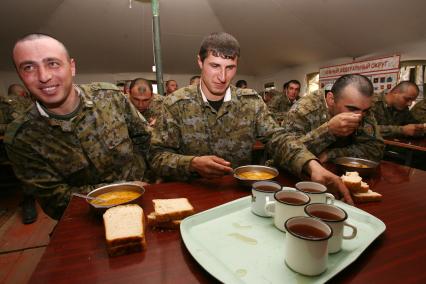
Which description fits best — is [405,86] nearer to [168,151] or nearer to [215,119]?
[215,119]

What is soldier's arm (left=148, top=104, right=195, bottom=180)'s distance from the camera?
147cm

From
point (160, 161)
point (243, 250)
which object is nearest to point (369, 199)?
point (243, 250)

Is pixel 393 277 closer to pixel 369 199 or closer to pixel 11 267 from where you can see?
pixel 369 199

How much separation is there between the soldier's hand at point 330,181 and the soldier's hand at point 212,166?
47 cm

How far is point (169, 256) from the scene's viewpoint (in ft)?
2.60

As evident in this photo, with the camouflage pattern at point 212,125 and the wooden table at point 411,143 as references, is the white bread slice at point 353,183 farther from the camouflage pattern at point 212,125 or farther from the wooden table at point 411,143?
the wooden table at point 411,143

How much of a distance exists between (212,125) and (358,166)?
1.07 meters

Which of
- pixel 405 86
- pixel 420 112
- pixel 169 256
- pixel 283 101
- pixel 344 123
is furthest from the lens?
pixel 283 101

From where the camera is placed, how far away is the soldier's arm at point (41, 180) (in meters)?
1.48

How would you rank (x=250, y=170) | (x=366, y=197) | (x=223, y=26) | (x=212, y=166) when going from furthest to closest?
1. (x=223, y=26)
2. (x=250, y=170)
3. (x=212, y=166)
4. (x=366, y=197)

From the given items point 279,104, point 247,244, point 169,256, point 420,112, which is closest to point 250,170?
point 247,244

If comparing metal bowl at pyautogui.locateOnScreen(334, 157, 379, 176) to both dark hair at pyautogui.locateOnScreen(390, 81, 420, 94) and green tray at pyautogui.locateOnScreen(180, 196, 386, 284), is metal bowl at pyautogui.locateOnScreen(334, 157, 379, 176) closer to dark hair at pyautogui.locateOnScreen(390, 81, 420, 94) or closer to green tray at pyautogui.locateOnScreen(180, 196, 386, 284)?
green tray at pyautogui.locateOnScreen(180, 196, 386, 284)

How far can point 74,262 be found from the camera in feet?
2.51

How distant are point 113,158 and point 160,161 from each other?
0.47m
